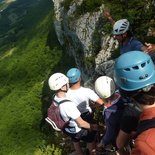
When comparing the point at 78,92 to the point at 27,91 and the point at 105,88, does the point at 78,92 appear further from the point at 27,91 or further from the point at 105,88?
the point at 27,91

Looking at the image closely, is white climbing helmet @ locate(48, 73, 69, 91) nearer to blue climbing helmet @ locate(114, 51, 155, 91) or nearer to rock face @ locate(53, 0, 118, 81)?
rock face @ locate(53, 0, 118, 81)

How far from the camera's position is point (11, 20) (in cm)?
13688

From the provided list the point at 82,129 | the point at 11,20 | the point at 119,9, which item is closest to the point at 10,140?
the point at 119,9

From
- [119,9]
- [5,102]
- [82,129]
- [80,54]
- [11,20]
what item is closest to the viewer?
[82,129]

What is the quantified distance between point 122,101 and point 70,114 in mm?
1761

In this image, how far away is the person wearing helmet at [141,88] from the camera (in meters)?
4.61

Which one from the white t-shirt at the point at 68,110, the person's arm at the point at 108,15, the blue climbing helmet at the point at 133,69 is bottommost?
the person's arm at the point at 108,15

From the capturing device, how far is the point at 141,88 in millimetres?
5332

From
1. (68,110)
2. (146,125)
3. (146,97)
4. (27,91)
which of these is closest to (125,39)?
(68,110)

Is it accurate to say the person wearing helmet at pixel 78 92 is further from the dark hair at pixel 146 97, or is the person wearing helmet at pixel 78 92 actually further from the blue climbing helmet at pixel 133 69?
the dark hair at pixel 146 97

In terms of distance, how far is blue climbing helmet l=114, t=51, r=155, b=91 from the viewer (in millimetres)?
5629

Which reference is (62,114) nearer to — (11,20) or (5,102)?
(5,102)

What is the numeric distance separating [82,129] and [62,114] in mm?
916

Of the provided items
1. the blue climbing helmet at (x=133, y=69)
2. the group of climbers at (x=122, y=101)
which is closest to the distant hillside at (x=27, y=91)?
the group of climbers at (x=122, y=101)
